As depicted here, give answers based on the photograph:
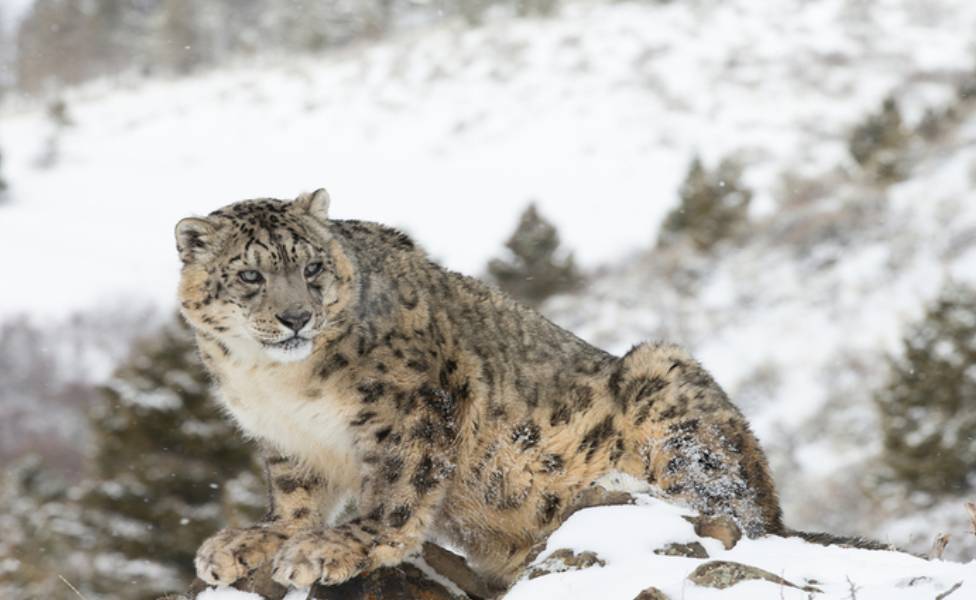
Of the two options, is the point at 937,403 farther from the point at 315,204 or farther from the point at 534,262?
the point at 315,204

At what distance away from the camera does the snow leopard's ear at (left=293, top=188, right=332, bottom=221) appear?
652 centimetres

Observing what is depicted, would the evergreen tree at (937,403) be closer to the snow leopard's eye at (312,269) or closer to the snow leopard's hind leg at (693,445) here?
the snow leopard's hind leg at (693,445)

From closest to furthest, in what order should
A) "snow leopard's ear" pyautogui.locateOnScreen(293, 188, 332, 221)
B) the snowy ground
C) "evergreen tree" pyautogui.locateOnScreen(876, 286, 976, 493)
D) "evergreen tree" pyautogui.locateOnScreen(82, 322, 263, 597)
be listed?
the snowy ground → "snow leopard's ear" pyautogui.locateOnScreen(293, 188, 332, 221) → "evergreen tree" pyautogui.locateOnScreen(82, 322, 263, 597) → "evergreen tree" pyautogui.locateOnScreen(876, 286, 976, 493)

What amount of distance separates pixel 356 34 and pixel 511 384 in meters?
63.0

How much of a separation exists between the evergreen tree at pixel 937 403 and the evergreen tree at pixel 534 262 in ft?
39.0

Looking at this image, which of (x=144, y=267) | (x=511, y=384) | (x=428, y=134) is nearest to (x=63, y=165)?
(x=144, y=267)

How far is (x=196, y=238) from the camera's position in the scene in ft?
20.4

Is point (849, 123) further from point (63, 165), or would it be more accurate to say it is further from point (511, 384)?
point (511, 384)

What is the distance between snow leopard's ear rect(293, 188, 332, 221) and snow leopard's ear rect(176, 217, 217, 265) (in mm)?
546

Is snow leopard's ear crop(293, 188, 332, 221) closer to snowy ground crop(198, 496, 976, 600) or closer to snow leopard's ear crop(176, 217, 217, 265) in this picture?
snow leopard's ear crop(176, 217, 217, 265)

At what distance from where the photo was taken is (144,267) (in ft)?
137

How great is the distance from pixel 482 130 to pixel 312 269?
42298mm

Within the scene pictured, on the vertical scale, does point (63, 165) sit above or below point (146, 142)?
below

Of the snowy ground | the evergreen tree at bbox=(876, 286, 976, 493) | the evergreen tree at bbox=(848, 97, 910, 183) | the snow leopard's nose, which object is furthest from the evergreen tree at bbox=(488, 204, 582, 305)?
the snowy ground
